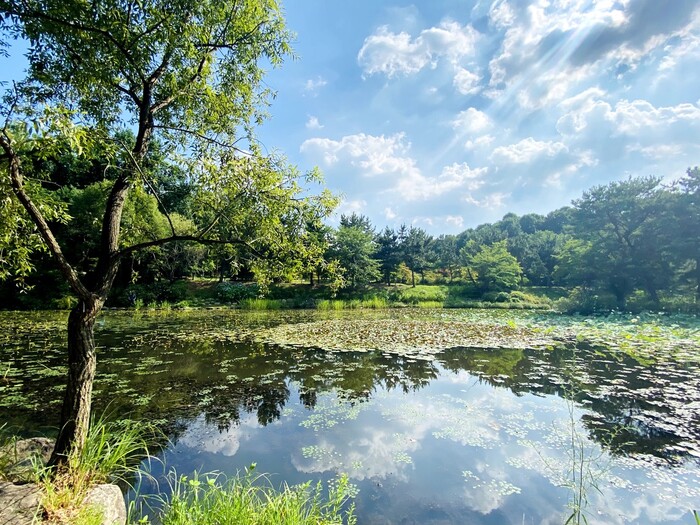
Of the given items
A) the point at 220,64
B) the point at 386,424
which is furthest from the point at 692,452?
the point at 220,64

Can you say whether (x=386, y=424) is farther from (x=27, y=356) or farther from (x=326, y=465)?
(x=27, y=356)

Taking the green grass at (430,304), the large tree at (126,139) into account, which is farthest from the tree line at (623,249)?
the large tree at (126,139)

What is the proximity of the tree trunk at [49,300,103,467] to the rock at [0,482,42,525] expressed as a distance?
13.2 inches

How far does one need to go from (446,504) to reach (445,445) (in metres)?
1.34

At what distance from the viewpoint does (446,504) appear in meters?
3.79

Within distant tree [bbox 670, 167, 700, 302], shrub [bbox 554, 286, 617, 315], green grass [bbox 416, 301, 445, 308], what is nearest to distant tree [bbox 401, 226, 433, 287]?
green grass [bbox 416, 301, 445, 308]

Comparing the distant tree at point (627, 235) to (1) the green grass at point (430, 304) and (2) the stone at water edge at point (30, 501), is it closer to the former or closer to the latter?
(1) the green grass at point (430, 304)

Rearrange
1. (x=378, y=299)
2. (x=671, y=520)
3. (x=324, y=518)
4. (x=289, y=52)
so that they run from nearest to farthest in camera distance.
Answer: (x=324, y=518), (x=671, y=520), (x=289, y=52), (x=378, y=299)

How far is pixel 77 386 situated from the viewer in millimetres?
3117

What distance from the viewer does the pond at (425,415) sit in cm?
394

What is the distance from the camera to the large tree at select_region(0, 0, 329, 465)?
119 inches

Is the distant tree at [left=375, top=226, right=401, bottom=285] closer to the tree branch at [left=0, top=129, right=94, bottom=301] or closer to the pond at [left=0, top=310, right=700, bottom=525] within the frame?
the pond at [left=0, top=310, right=700, bottom=525]

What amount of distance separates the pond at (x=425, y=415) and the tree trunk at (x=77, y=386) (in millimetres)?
1571

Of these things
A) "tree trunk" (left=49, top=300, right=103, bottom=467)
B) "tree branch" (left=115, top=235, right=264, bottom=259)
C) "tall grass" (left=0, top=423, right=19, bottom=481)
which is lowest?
"tall grass" (left=0, top=423, right=19, bottom=481)
